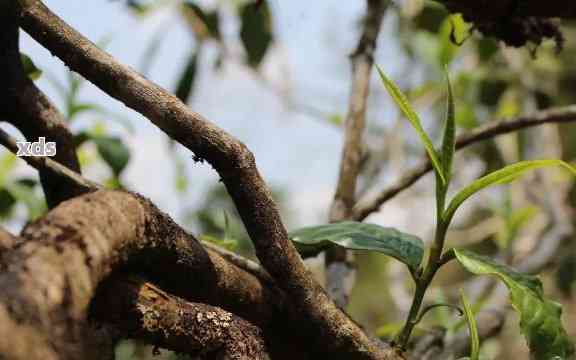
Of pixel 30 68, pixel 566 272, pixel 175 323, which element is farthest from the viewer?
pixel 566 272

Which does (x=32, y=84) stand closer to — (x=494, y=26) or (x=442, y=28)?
(x=494, y=26)

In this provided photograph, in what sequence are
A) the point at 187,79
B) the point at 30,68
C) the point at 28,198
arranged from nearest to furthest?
1. the point at 30,68
2. the point at 28,198
3. the point at 187,79

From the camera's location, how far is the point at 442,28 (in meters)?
1.44

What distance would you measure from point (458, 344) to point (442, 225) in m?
0.47

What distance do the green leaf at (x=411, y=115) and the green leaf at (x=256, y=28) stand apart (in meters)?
0.72

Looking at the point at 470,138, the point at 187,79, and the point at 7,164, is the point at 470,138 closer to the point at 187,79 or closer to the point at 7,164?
the point at 187,79

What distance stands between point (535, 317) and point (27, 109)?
0.50 metres

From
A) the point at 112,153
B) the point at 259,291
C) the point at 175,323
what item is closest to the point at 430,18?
the point at 112,153

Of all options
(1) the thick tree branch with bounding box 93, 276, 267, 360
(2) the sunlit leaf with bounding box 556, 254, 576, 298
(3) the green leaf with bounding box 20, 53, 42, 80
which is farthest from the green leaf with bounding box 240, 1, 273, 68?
(2) the sunlit leaf with bounding box 556, 254, 576, 298

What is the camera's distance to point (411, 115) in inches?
24.9

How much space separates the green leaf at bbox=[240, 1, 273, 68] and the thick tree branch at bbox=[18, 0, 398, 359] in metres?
0.78

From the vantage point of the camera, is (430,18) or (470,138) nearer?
(470,138)

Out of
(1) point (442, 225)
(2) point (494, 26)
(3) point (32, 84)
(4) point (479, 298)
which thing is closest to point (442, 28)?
(2) point (494, 26)

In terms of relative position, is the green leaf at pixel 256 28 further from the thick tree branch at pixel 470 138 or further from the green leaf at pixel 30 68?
the green leaf at pixel 30 68
